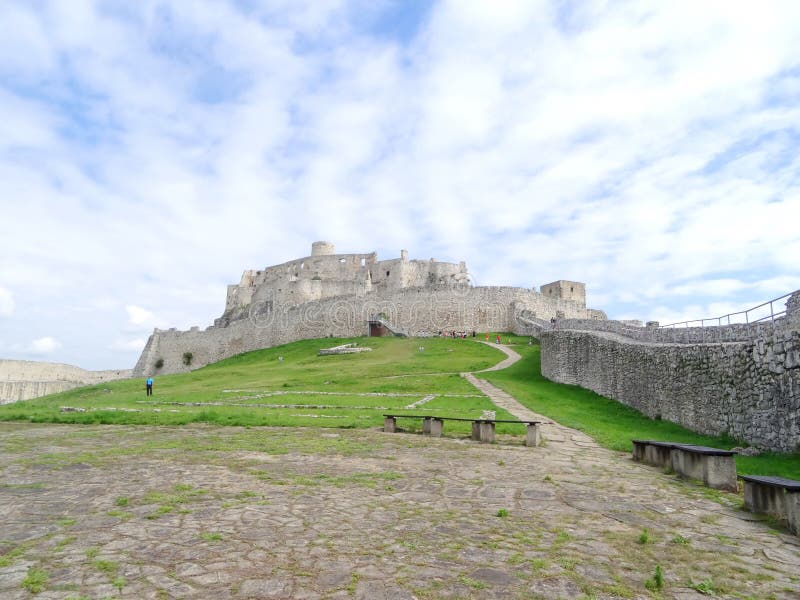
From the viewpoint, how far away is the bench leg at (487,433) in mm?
12508

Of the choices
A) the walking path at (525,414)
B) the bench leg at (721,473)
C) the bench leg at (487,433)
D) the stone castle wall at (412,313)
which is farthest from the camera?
the stone castle wall at (412,313)

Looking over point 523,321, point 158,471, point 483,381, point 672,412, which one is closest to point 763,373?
point 672,412

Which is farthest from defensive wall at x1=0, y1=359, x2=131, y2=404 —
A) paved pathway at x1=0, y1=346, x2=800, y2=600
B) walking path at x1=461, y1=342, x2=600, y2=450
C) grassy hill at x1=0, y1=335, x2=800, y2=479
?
paved pathway at x1=0, y1=346, x2=800, y2=600

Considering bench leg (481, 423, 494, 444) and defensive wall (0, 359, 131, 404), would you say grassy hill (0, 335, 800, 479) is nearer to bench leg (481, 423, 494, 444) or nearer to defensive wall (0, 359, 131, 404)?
bench leg (481, 423, 494, 444)

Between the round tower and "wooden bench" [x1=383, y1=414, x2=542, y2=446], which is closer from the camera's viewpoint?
"wooden bench" [x1=383, y1=414, x2=542, y2=446]

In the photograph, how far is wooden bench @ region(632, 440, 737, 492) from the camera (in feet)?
27.0

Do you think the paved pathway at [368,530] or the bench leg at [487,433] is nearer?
the paved pathway at [368,530]

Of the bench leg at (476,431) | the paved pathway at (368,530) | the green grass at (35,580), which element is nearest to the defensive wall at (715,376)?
the paved pathway at (368,530)

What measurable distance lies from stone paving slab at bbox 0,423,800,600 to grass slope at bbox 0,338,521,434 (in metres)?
5.60

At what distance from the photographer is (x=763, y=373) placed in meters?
11.4

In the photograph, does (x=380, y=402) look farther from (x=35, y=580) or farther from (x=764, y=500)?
(x=35, y=580)

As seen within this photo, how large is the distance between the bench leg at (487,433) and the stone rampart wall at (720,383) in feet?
18.3

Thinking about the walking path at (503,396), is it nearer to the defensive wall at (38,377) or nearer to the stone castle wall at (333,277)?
the stone castle wall at (333,277)

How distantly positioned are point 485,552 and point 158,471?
594 centimetres
